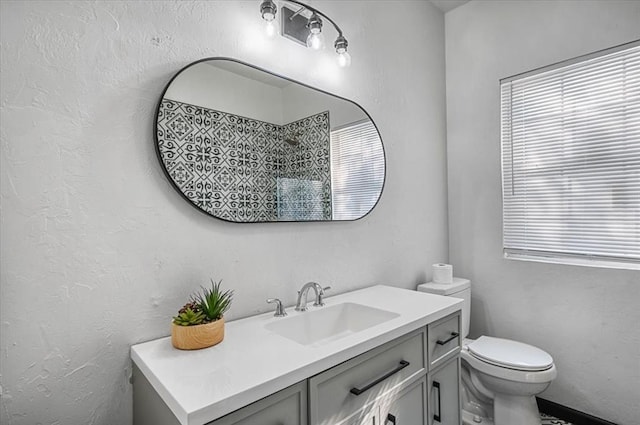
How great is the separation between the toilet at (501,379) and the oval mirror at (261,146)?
0.98 metres

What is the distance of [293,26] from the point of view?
154cm

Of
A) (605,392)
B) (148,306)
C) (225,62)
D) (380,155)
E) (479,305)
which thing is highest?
(225,62)

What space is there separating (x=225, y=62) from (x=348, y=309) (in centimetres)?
119

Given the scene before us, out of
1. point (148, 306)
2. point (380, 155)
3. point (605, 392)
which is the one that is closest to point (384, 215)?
point (380, 155)

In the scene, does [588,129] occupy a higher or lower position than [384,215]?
higher

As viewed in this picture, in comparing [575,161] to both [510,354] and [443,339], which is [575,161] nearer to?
[510,354]

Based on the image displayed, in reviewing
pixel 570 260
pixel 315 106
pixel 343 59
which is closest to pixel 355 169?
pixel 315 106

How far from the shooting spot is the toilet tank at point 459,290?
6.86 ft

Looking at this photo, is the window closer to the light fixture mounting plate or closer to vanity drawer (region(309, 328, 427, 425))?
vanity drawer (region(309, 328, 427, 425))

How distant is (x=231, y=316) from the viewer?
1.31 metres

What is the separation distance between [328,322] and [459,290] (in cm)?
111

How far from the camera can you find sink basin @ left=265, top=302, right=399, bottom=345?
1350 millimetres

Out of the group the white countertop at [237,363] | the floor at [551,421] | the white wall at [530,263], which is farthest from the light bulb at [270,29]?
the floor at [551,421]

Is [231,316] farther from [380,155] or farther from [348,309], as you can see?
[380,155]
